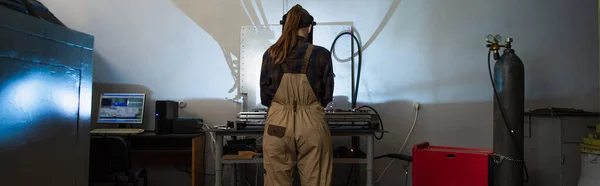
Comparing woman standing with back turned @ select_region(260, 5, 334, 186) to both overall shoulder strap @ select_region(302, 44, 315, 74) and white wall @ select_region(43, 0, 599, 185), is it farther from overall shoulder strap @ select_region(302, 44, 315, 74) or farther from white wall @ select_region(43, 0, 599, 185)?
white wall @ select_region(43, 0, 599, 185)

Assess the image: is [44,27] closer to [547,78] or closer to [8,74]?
[8,74]

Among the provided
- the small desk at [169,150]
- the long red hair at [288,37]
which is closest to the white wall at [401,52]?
the small desk at [169,150]

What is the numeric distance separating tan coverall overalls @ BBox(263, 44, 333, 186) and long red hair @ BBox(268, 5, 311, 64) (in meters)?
0.08

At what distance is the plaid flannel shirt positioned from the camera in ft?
7.86

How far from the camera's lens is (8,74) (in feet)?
6.49

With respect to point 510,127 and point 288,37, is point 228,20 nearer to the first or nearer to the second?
point 288,37

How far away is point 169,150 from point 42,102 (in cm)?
146

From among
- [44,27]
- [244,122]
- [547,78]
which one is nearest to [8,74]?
[44,27]

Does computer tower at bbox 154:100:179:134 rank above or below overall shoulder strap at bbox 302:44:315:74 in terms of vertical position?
below

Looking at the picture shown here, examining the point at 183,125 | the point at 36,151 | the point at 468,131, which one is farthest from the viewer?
the point at 468,131

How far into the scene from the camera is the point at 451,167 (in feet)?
Answer: 9.98

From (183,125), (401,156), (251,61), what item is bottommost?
(401,156)

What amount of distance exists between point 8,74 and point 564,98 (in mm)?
4170

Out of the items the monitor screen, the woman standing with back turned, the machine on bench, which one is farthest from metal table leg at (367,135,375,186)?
the monitor screen
